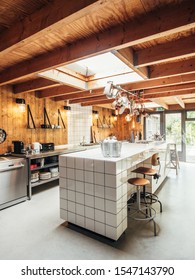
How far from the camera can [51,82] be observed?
11.2 feet

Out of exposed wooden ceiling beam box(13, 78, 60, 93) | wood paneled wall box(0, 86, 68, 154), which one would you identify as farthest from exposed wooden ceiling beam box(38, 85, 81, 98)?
exposed wooden ceiling beam box(13, 78, 60, 93)

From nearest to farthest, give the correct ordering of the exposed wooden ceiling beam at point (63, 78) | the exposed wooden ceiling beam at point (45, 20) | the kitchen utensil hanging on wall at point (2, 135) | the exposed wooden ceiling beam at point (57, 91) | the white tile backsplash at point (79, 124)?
the exposed wooden ceiling beam at point (45, 20) → the exposed wooden ceiling beam at point (63, 78) → the kitchen utensil hanging on wall at point (2, 135) → the exposed wooden ceiling beam at point (57, 91) → the white tile backsplash at point (79, 124)

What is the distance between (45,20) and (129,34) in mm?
838

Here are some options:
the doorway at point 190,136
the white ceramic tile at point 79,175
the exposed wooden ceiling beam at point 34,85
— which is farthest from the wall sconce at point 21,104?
the doorway at point 190,136

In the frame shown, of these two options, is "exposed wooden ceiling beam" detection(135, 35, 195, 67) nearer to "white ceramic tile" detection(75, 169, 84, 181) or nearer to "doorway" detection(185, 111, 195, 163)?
"white ceramic tile" detection(75, 169, 84, 181)

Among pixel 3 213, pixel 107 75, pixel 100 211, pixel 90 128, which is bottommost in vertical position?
pixel 3 213

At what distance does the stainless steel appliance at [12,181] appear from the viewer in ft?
10.0

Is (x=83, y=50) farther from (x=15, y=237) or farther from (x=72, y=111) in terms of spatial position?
(x=72, y=111)

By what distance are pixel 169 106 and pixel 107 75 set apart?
5.05 metres

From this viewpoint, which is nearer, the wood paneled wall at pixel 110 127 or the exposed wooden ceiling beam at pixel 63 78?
the exposed wooden ceiling beam at pixel 63 78

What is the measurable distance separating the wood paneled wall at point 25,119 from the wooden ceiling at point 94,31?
1204 millimetres

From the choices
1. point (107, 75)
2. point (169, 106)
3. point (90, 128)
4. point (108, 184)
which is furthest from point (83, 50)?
point (169, 106)

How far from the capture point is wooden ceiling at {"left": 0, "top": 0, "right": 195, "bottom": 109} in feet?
4.86

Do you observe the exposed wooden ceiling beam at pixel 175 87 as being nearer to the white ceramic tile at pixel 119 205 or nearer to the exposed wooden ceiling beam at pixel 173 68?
the exposed wooden ceiling beam at pixel 173 68
